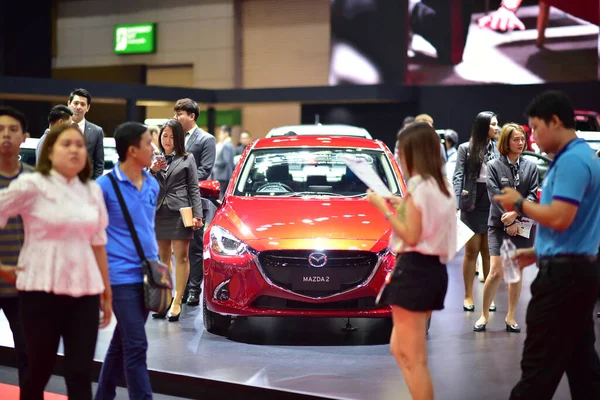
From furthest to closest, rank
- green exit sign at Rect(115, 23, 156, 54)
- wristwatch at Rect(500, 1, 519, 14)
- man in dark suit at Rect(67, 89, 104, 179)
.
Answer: green exit sign at Rect(115, 23, 156, 54), wristwatch at Rect(500, 1, 519, 14), man in dark suit at Rect(67, 89, 104, 179)

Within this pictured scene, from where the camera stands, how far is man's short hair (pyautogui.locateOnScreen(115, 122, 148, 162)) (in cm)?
409

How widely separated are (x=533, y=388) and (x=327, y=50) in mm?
20025

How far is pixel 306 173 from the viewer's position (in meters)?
6.91

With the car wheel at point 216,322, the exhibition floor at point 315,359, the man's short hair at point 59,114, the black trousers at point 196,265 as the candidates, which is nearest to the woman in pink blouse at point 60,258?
the exhibition floor at point 315,359

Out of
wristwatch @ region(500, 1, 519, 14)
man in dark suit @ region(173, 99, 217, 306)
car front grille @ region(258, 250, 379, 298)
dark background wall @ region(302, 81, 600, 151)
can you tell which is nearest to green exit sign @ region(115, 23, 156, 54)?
dark background wall @ region(302, 81, 600, 151)

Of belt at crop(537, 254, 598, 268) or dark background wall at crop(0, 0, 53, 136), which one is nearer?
belt at crop(537, 254, 598, 268)

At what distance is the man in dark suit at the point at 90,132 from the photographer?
680cm

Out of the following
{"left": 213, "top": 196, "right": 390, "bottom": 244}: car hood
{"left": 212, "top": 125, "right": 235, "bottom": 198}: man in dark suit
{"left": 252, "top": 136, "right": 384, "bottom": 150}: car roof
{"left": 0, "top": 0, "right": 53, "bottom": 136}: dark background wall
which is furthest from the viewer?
{"left": 0, "top": 0, "right": 53, "bottom": 136}: dark background wall

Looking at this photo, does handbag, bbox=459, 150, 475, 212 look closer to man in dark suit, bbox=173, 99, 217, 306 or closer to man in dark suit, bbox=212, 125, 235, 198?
man in dark suit, bbox=173, 99, 217, 306

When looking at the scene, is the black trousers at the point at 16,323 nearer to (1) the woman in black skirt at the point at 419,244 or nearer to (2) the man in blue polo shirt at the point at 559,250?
(1) the woman in black skirt at the point at 419,244

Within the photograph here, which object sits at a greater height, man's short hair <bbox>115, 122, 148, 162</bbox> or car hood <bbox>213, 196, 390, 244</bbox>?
man's short hair <bbox>115, 122, 148, 162</bbox>

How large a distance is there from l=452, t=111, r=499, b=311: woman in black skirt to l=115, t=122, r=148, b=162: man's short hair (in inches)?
146

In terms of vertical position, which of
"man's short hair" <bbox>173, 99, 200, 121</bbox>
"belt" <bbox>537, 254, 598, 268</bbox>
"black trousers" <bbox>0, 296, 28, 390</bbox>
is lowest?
"black trousers" <bbox>0, 296, 28, 390</bbox>

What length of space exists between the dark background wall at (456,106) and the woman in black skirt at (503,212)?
10.9 metres
